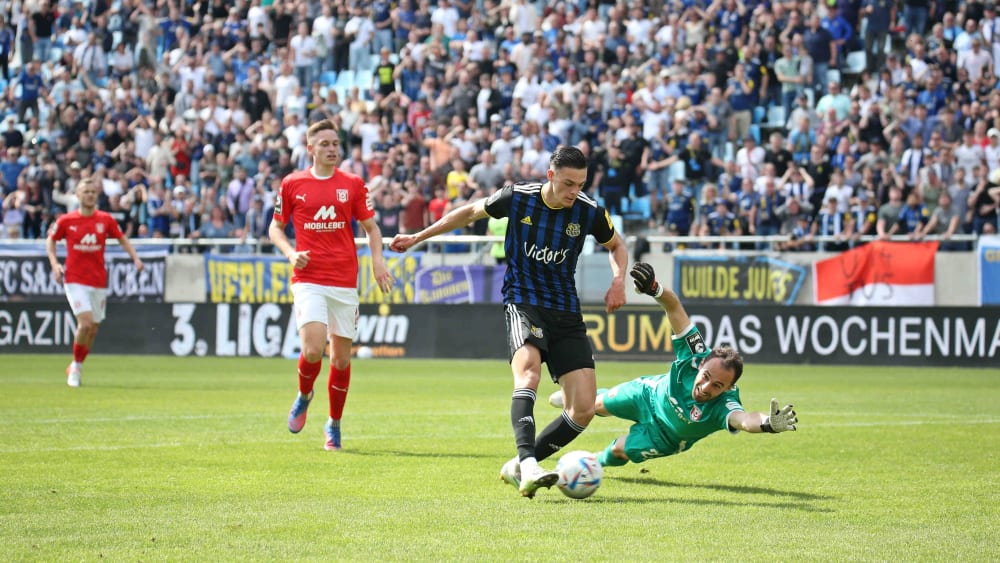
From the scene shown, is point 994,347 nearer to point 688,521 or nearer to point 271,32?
point 688,521

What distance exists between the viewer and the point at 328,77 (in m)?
31.9

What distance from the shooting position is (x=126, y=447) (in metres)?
10.6

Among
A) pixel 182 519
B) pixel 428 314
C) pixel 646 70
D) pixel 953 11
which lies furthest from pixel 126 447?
pixel 953 11

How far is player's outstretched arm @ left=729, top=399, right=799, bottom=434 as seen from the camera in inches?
304

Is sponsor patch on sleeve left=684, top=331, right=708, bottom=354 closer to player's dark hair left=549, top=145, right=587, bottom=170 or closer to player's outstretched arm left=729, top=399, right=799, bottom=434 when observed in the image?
player's outstretched arm left=729, top=399, right=799, bottom=434

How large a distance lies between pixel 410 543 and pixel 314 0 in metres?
28.0

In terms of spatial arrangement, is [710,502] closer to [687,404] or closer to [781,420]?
[781,420]

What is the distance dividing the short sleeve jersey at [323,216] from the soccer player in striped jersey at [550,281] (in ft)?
8.16

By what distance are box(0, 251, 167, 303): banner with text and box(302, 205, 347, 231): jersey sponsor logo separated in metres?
16.2

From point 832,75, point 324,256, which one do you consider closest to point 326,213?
point 324,256

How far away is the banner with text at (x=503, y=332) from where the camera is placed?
22172 millimetres

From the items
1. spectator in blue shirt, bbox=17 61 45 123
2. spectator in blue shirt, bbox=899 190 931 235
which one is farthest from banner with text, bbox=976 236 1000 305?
spectator in blue shirt, bbox=17 61 45 123

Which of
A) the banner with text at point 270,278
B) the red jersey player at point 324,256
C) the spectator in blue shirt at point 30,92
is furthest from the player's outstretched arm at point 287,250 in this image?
the spectator in blue shirt at point 30,92

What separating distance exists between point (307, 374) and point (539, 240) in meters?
3.34
